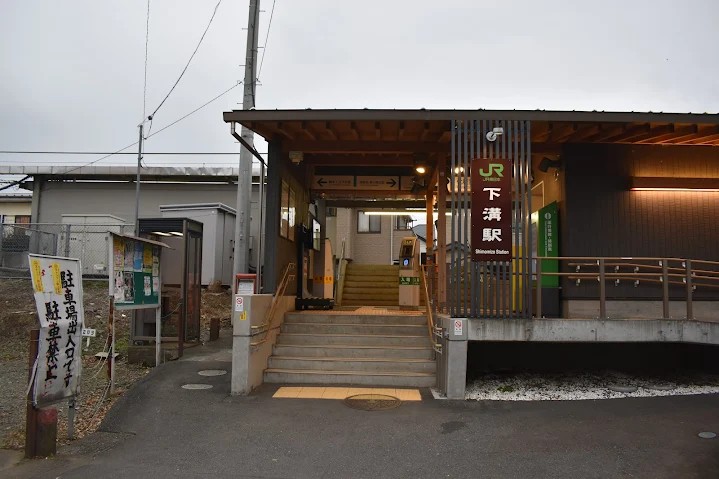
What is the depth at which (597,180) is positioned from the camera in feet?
35.7

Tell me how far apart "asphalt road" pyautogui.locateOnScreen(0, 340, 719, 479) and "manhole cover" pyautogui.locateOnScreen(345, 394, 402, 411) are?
0.19 m

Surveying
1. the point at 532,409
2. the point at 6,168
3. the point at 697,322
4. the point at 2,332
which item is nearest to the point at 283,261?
the point at 532,409

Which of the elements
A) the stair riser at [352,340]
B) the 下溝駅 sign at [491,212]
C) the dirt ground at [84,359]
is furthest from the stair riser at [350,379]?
the dirt ground at [84,359]

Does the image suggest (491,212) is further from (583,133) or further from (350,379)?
(350,379)

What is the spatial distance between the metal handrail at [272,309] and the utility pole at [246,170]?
1135mm

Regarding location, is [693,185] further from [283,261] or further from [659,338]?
[283,261]

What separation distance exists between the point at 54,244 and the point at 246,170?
916cm

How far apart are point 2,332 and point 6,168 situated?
47.0ft

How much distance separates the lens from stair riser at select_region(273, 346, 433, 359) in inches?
391

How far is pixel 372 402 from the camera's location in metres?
8.19

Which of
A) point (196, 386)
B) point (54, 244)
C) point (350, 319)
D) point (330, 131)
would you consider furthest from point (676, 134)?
point (54, 244)

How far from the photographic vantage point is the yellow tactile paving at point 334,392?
27.8 feet

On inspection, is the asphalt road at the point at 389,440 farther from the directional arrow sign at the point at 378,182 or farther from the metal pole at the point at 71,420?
the directional arrow sign at the point at 378,182

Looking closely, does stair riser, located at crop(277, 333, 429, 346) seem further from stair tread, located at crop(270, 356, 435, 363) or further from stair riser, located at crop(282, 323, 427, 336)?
stair tread, located at crop(270, 356, 435, 363)
